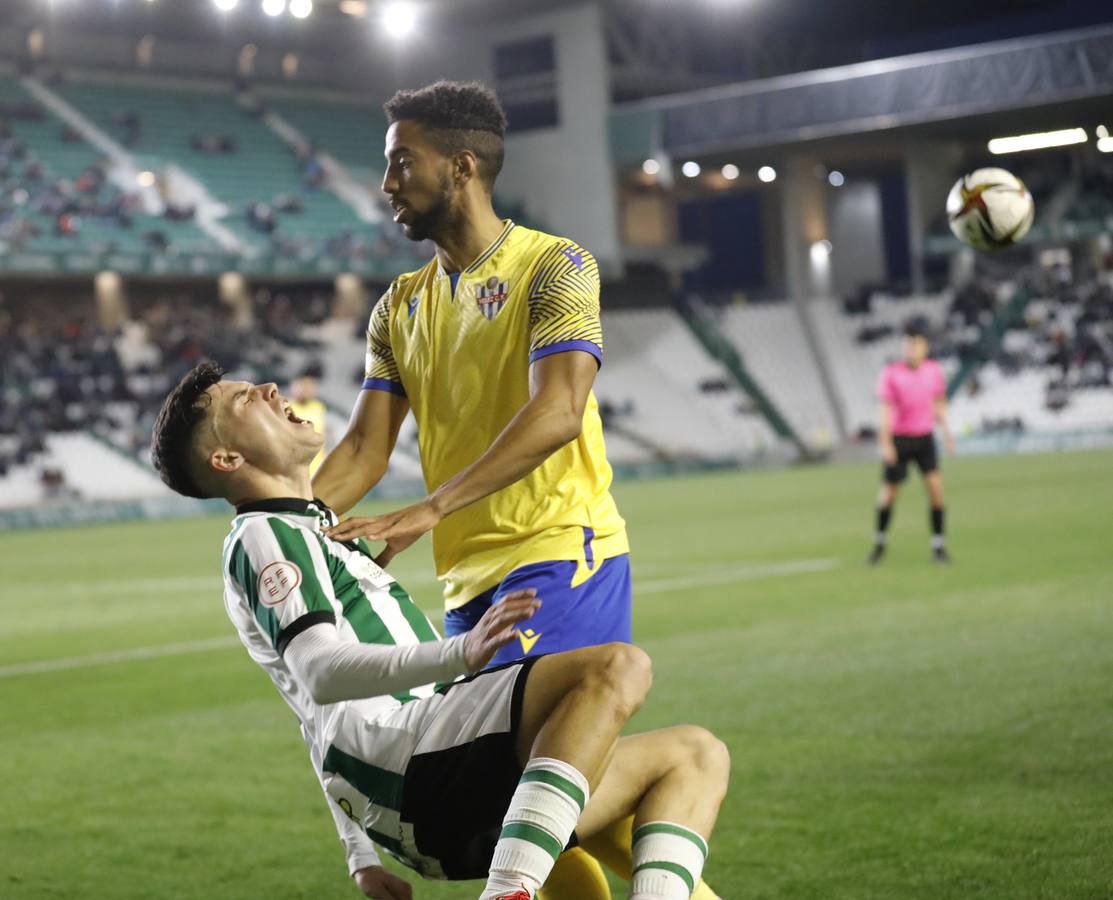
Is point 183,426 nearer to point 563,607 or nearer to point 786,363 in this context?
point 563,607

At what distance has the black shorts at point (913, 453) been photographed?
15016mm

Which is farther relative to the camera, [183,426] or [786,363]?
[786,363]

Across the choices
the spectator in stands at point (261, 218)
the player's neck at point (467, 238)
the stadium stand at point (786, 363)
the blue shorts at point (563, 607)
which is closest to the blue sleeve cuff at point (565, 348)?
the player's neck at point (467, 238)

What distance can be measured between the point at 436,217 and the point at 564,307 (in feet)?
1.52

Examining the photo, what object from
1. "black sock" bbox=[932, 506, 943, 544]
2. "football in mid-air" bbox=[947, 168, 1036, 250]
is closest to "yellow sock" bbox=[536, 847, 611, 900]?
"football in mid-air" bbox=[947, 168, 1036, 250]

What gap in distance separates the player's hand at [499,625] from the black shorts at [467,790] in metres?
0.36

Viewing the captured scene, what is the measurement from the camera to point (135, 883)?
215 inches

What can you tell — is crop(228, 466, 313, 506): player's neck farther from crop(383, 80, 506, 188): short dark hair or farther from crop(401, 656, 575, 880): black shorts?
crop(383, 80, 506, 188): short dark hair

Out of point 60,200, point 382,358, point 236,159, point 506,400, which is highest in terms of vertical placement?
point 236,159

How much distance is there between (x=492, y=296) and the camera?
4336 mm

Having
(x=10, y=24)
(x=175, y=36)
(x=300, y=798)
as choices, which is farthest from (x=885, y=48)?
(x=300, y=798)

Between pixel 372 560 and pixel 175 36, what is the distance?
48.4 m

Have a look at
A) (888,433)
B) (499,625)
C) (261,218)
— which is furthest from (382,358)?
(261,218)

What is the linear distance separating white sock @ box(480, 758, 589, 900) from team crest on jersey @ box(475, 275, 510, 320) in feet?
4.83
